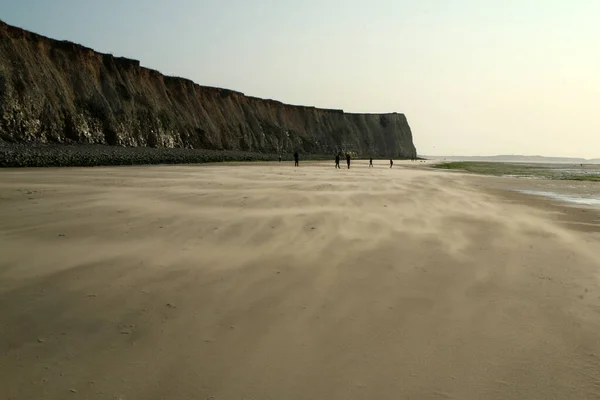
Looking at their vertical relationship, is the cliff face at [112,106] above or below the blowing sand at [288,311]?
above

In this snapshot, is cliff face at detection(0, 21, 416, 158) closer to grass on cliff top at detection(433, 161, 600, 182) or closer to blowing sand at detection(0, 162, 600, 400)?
grass on cliff top at detection(433, 161, 600, 182)

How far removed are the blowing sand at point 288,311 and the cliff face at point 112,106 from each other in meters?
34.3

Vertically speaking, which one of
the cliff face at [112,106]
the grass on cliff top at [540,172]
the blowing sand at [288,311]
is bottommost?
the grass on cliff top at [540,172]

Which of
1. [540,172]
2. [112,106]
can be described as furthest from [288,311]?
[112,106]

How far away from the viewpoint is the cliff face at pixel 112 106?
34.3m

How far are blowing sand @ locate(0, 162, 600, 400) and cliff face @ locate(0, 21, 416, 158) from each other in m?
34.3

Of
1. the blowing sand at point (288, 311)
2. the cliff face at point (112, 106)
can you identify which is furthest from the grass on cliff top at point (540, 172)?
the cliff face at point (112, 106)

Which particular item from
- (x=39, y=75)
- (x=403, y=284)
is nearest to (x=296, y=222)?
(x=403, y=284)

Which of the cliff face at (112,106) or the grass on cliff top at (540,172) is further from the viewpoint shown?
the cliff face at (112,106)

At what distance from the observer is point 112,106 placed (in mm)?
43344

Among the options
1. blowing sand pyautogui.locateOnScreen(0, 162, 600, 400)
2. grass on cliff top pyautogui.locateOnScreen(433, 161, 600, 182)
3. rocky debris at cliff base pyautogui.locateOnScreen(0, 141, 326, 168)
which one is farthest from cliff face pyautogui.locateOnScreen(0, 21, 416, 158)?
blowing sand pyautogui.locateOnScreen(0, 162, 600, 400)

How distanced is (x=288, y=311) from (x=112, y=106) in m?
46.6

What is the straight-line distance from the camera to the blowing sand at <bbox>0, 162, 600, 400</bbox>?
206cm

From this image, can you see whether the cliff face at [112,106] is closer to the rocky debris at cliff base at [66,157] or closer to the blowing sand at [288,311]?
the rocky debris at cliff base at [66,157]
